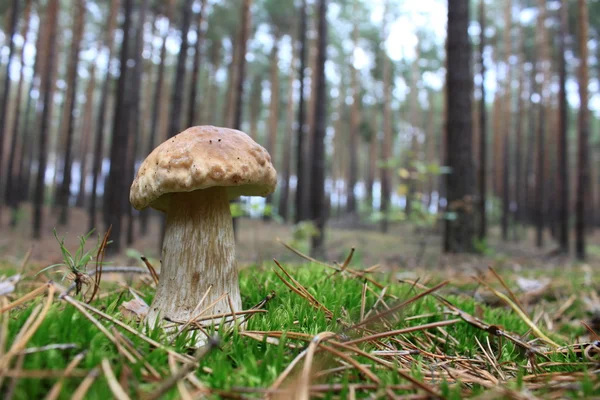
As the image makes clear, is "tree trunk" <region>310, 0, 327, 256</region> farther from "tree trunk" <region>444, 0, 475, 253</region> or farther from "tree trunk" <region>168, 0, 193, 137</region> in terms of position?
"tree trunk" <region>168, 0, 193, 137</region>

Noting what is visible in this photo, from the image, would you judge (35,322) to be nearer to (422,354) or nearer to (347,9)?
(422,354)

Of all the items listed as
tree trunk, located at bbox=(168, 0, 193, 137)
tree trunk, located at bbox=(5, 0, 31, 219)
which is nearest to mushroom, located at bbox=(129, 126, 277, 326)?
tree trunk, located at bbox=(168, 0, 193, 137)

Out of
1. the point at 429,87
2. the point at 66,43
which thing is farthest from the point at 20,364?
the point at 429,87

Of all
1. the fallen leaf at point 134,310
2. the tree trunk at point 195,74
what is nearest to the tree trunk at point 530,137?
the tree trunk at point 195,74

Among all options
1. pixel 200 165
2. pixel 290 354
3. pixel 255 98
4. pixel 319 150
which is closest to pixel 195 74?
pixel 319 150

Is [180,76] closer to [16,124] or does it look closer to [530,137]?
[16,124]

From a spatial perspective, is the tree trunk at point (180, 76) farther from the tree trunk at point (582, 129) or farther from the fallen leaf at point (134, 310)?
the tree trunk at point (582, 129)
